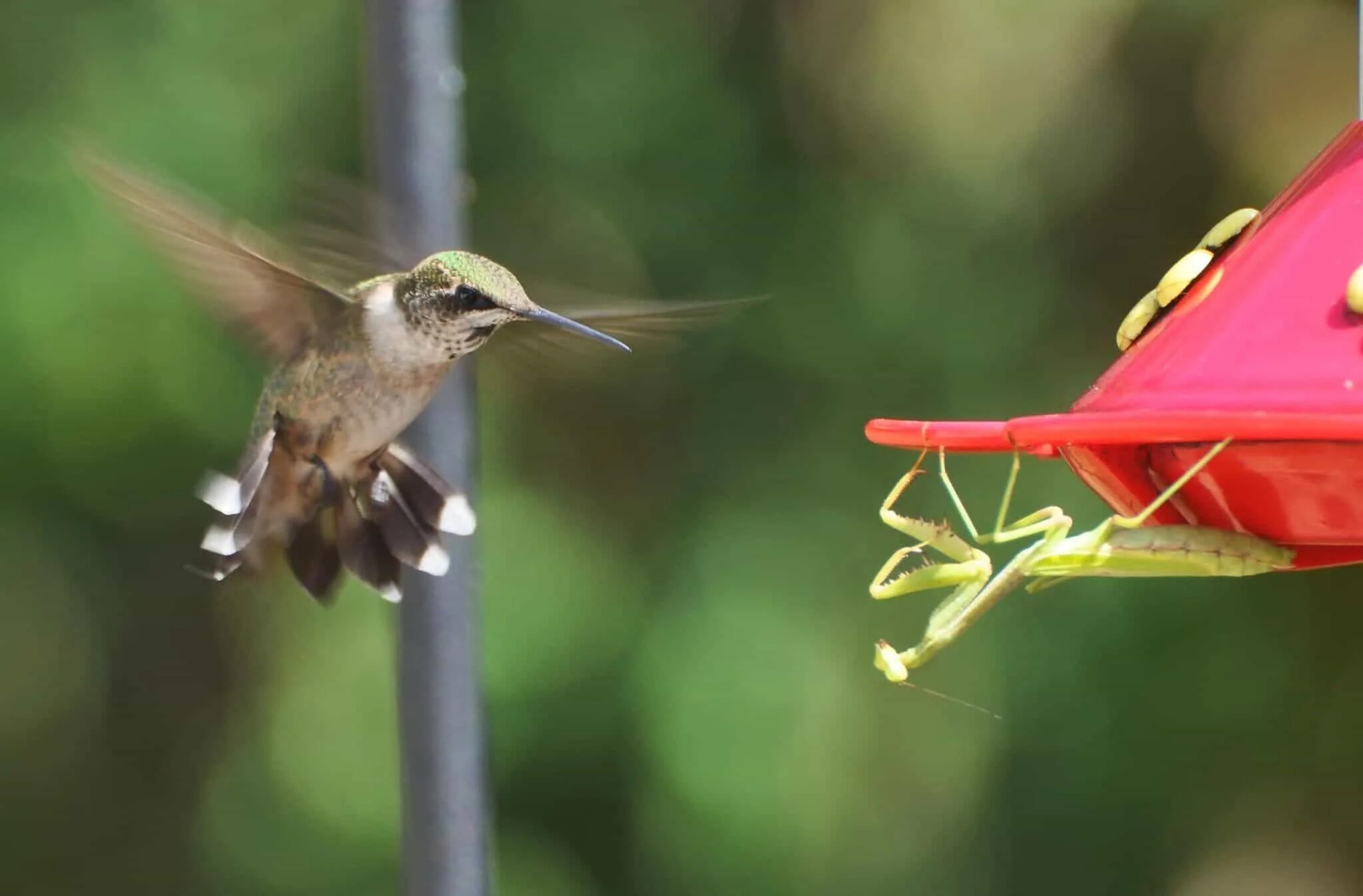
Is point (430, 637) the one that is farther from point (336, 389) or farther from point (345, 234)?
point (345, 234)

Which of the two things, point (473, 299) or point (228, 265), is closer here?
point (473, 299)

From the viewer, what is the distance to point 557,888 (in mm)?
3887

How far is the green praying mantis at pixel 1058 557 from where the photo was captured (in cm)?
150

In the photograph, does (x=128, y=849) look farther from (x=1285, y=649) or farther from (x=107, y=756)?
(x=1285, y=649)

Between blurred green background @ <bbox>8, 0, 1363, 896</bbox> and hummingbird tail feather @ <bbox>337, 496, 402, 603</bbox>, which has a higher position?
blurred green background @ <bbox>8, 0, 1363, 896</bbox>

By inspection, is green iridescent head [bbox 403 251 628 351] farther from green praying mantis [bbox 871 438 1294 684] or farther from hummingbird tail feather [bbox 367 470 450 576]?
green praying mantis [bbox 871 438 1294 684]

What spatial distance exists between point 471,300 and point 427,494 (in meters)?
0.32

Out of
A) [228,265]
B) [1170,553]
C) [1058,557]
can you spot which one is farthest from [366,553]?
[1170,553]

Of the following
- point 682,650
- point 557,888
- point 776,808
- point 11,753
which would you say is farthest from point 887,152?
point 11,753

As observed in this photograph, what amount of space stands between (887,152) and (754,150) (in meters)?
0.35

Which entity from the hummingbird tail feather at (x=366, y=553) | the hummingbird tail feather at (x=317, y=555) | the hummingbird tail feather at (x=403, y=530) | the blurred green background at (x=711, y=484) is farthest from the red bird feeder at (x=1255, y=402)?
the blurred green background at (x=711, y=484)

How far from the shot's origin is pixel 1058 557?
1553mm

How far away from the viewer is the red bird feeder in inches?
50.1

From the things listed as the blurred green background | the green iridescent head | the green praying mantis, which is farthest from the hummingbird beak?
the blurred green background
